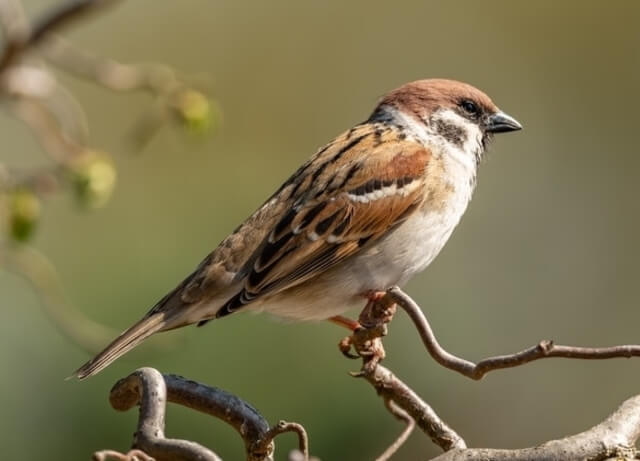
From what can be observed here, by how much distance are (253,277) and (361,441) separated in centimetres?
136

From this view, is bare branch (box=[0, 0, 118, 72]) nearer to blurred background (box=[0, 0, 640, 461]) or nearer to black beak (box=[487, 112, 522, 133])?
blurred background (box=[0, 0, 640, 461])

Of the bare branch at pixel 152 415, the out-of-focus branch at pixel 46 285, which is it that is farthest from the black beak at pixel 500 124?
the bare branch at pixel 152 415

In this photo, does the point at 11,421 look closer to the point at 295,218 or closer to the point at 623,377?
the point at 295,218

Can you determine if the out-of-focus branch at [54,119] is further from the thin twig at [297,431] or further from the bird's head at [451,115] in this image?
the thin twig at [297,431]

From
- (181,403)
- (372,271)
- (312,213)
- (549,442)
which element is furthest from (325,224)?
(549,442)

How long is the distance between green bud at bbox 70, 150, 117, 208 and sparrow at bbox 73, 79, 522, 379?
1.96 feet

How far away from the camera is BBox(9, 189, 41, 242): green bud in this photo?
2846mm

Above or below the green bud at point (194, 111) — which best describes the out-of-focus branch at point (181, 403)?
below

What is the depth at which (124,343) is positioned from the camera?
331cm

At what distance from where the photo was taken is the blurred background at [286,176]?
449cm

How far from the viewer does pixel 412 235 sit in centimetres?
361

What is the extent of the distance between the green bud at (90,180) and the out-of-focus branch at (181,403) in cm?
72

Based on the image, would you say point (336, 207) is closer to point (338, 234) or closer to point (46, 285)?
point (338, 234)

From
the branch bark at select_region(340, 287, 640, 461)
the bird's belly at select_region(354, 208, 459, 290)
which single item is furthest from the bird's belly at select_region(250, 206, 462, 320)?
the branch bark at select_region(340, 287, 640, 461)
